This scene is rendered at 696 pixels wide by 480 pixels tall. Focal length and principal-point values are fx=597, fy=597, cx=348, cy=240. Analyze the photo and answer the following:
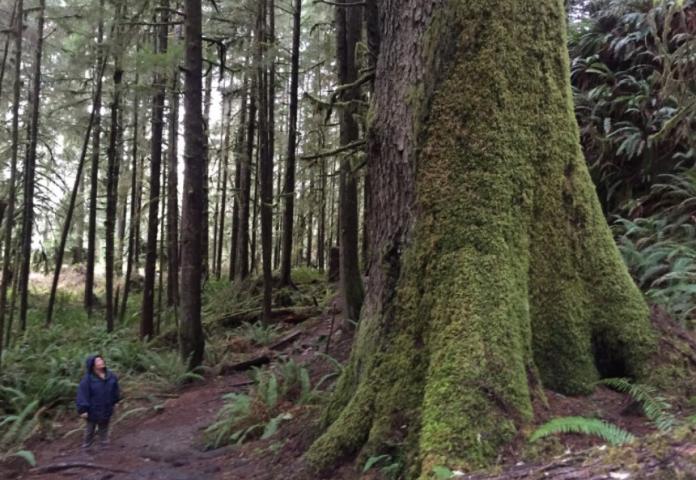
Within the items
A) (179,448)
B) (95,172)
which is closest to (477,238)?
(179,448)

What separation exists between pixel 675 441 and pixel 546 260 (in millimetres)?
2523

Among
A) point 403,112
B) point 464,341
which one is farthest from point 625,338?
point 403,112

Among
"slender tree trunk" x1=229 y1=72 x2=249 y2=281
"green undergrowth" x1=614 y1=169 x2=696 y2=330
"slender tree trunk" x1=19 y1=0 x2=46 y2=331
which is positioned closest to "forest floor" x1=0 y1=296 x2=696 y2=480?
"green undergrowth" x1=614 y1=169 x2=696 y2=330

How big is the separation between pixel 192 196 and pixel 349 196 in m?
2.90

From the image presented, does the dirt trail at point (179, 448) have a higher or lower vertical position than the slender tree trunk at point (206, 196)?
lower

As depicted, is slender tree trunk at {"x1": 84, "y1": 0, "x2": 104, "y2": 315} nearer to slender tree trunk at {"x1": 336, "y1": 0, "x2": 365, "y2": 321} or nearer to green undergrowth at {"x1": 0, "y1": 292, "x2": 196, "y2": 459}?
green undergrowth at {"x1": 0, "y1": 292, "x2": 196, "y2": 459}

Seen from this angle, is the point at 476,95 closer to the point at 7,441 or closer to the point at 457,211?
the point at 457,211

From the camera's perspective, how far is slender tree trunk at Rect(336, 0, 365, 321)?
10.6m

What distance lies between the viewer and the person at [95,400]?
780 cm

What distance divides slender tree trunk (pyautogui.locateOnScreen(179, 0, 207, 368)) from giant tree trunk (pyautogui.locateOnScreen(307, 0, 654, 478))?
268 inches

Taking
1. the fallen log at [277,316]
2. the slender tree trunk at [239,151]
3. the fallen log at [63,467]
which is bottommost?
the fallen log at [63,467]

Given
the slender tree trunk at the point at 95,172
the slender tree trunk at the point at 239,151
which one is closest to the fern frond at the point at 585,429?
the slender tree trunk at the point at 95,172

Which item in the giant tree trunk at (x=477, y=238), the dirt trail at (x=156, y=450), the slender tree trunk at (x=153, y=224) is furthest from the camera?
the slender tree trunk at (x=153, y=224)

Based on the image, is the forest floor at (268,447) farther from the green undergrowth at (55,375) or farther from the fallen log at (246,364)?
the green undergrowth at (55,375)
